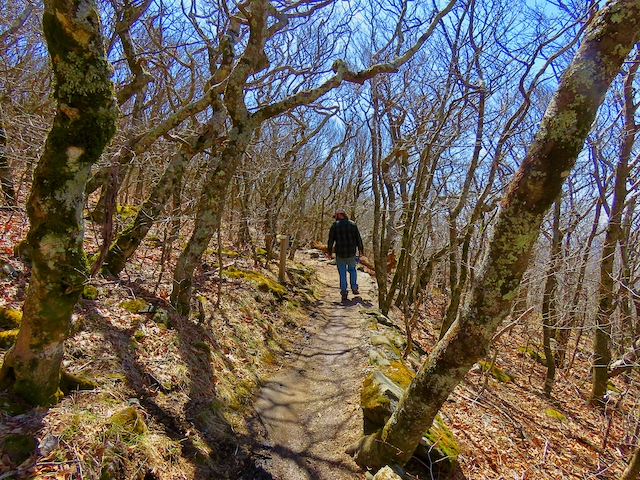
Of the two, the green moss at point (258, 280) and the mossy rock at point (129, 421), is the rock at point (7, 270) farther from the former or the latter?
the green moss at point (258, 280)

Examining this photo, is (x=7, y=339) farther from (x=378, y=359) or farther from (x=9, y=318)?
(x=378, y=359)

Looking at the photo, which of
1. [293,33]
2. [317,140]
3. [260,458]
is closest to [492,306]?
[260,458]

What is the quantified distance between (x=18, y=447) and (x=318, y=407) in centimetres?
335

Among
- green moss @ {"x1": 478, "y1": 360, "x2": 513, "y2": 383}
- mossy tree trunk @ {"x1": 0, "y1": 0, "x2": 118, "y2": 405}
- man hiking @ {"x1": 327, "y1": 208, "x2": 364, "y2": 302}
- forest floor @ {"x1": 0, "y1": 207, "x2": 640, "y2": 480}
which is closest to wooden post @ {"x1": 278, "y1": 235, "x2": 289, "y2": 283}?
man hiking @ {"x1": 327, "y1": 208, "x2": 364, "y2": 302}

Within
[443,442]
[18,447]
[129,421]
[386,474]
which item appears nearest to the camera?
[18,447]

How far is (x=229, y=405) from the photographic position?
4309 mm

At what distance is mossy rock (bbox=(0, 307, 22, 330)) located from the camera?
10.9 feet

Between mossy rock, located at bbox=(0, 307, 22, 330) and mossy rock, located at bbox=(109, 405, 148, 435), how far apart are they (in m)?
1.45

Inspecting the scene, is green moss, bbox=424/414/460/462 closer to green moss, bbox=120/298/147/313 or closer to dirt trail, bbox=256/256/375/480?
dirt trail, bbox=256/256/375/480

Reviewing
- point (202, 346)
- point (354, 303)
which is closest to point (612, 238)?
point (354, 303)

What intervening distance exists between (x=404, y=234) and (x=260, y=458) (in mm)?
5402

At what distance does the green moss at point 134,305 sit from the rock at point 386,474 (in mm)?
3626

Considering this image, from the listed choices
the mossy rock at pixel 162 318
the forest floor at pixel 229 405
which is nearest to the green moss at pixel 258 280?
the forest floor at pixel 229 405

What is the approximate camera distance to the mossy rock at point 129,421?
2796mm
